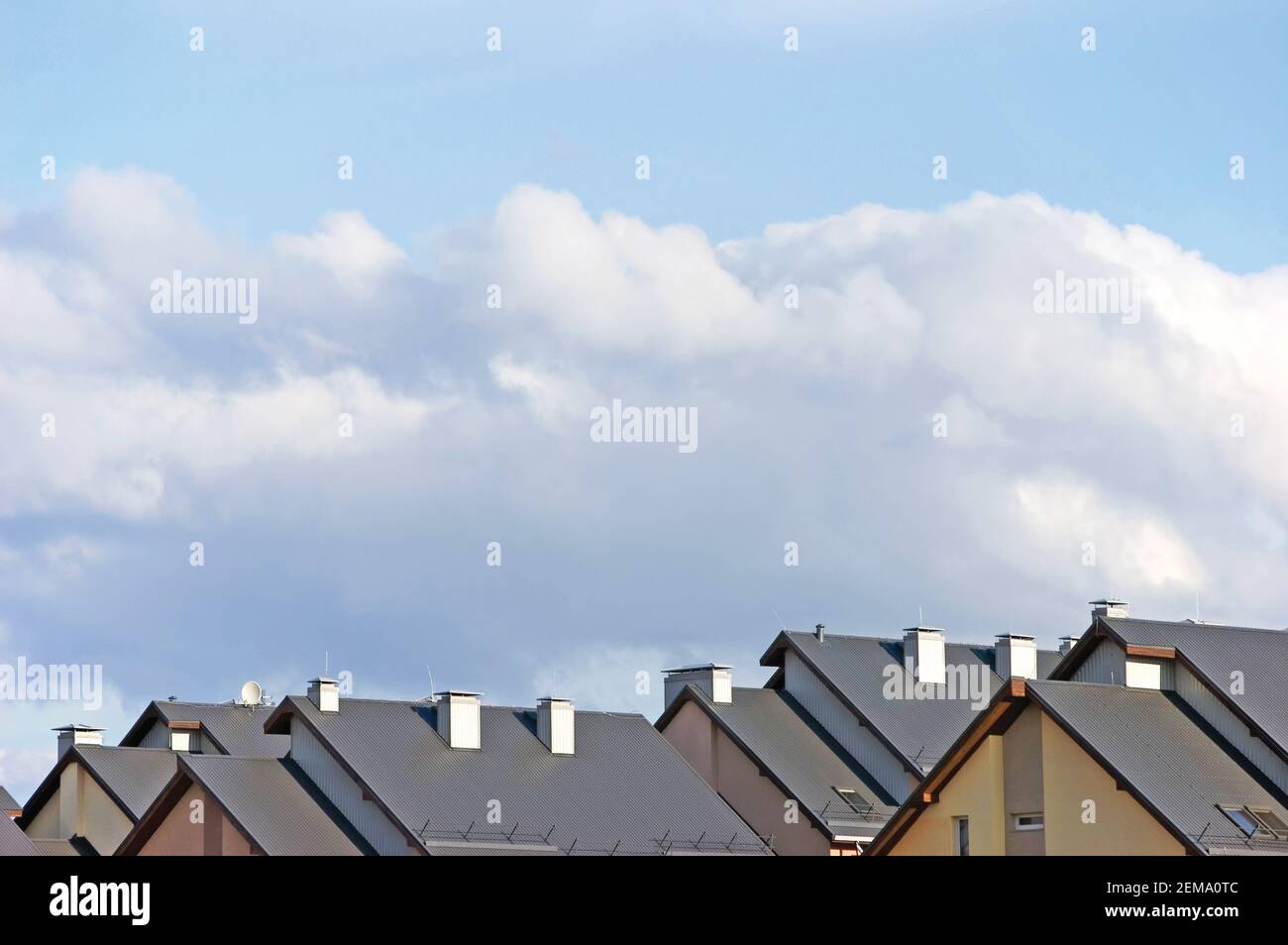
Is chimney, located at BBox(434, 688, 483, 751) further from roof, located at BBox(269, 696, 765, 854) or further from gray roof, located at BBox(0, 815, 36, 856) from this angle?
gray roof, located at BBox(0, 815, 36, 856)

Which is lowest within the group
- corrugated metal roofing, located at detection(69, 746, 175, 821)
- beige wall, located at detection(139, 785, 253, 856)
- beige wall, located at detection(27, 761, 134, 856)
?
beige wall, located at detection(139, 785, 253, 856)

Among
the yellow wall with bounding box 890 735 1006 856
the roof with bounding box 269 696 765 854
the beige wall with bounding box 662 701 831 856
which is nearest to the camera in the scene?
the yellow wall with bounding box 890 735 1006 856

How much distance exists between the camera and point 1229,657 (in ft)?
158

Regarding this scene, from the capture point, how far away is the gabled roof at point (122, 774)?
61.9 m

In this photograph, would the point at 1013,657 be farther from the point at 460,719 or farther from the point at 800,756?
the point at 460,719

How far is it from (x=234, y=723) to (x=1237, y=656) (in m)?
33.0

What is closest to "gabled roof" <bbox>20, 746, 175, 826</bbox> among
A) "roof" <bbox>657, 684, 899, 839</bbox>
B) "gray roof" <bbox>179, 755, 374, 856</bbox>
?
"gray roof" <bbox>179, 755, 374, 856</bbox>

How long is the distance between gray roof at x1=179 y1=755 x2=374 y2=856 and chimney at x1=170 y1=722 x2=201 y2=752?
14070mm

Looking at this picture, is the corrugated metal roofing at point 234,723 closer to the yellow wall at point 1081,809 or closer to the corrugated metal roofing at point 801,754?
the corrugated metal roofing at point 801,754

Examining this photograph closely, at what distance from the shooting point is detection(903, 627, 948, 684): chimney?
218ft

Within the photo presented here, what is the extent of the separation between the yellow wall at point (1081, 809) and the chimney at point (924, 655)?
902 inches
